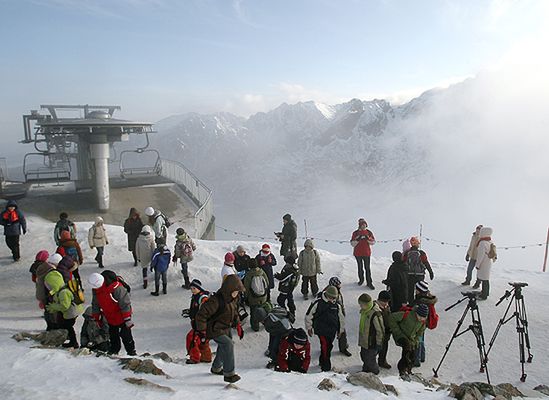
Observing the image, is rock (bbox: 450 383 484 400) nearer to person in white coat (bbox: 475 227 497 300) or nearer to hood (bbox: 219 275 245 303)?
hood (bbox: 219 275 245 303)

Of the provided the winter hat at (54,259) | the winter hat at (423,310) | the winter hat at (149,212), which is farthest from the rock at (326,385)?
the winter hat at (149,212)

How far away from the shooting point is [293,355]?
21.1 ft

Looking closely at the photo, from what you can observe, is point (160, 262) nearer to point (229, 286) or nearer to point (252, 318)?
point (252, 318)

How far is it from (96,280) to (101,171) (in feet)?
49.2

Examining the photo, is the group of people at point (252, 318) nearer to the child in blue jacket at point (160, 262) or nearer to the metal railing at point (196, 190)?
the child in blue jacket at point (160, 262)

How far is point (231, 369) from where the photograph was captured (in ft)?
18.0

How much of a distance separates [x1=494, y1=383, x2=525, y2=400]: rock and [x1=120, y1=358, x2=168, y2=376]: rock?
15.0 feet

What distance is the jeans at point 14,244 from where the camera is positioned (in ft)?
37.9

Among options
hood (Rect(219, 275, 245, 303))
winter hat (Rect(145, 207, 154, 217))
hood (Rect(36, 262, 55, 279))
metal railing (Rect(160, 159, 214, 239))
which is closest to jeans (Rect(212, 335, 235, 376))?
hood (Rect(219, 275, 245, 303))

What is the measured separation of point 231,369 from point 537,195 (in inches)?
3021

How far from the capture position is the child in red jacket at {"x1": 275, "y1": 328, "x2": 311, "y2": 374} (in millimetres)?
6395

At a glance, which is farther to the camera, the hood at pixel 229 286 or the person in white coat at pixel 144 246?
the person in white coat at pixel 144 246

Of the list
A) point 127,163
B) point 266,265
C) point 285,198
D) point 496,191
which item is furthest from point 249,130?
point 266,265

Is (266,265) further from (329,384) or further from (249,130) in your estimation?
(249,130)
